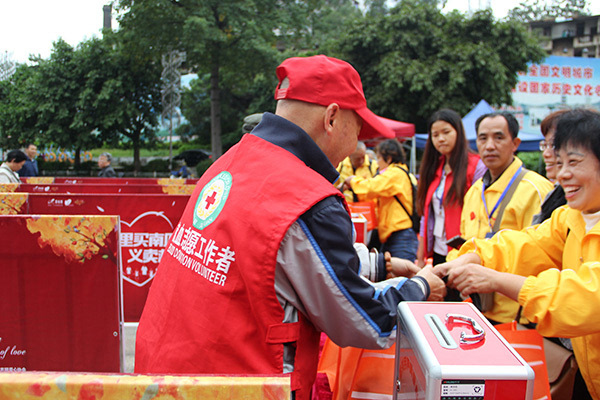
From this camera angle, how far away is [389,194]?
4965 mm

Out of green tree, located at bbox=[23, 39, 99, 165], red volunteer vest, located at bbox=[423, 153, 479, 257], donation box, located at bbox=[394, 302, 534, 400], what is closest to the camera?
donation box, located at bbox=[394, 302, 534, 400]

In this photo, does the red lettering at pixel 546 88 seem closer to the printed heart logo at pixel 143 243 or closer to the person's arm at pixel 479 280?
the printed heart logo at pixel 143 243

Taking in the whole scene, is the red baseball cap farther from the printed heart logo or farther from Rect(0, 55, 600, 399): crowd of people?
the printed heart logo

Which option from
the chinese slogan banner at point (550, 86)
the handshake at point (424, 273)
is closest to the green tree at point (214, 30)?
the chinese slogan banner at point (550, 86)

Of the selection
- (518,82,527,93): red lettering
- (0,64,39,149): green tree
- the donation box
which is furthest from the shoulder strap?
(518,82,527,93): red lettering

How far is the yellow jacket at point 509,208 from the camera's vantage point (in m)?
2.40

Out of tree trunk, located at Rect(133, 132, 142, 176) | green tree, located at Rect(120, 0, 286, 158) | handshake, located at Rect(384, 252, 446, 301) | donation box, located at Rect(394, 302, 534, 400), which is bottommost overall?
tree trunk, located at Rect(133, 132, 142, 176)

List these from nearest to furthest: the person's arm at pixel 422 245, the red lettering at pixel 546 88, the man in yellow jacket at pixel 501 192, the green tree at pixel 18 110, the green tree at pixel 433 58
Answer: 1. the man in yellow jacket at pixel 501 192
2. the person's arm at pixel 422 245
3. the green tree at pixel 433 58
4. the green tree at pixel 18 110
5. the red lettering at pixel 546 88

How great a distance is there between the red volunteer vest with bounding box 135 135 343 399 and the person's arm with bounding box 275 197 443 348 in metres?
0.05

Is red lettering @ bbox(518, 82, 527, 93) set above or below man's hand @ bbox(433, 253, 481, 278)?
above

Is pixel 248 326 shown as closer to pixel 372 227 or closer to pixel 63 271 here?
pixel 63 271

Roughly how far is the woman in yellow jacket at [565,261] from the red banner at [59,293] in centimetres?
187

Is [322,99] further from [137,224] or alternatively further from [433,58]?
[433,58]

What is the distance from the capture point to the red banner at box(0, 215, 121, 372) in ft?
8.17
